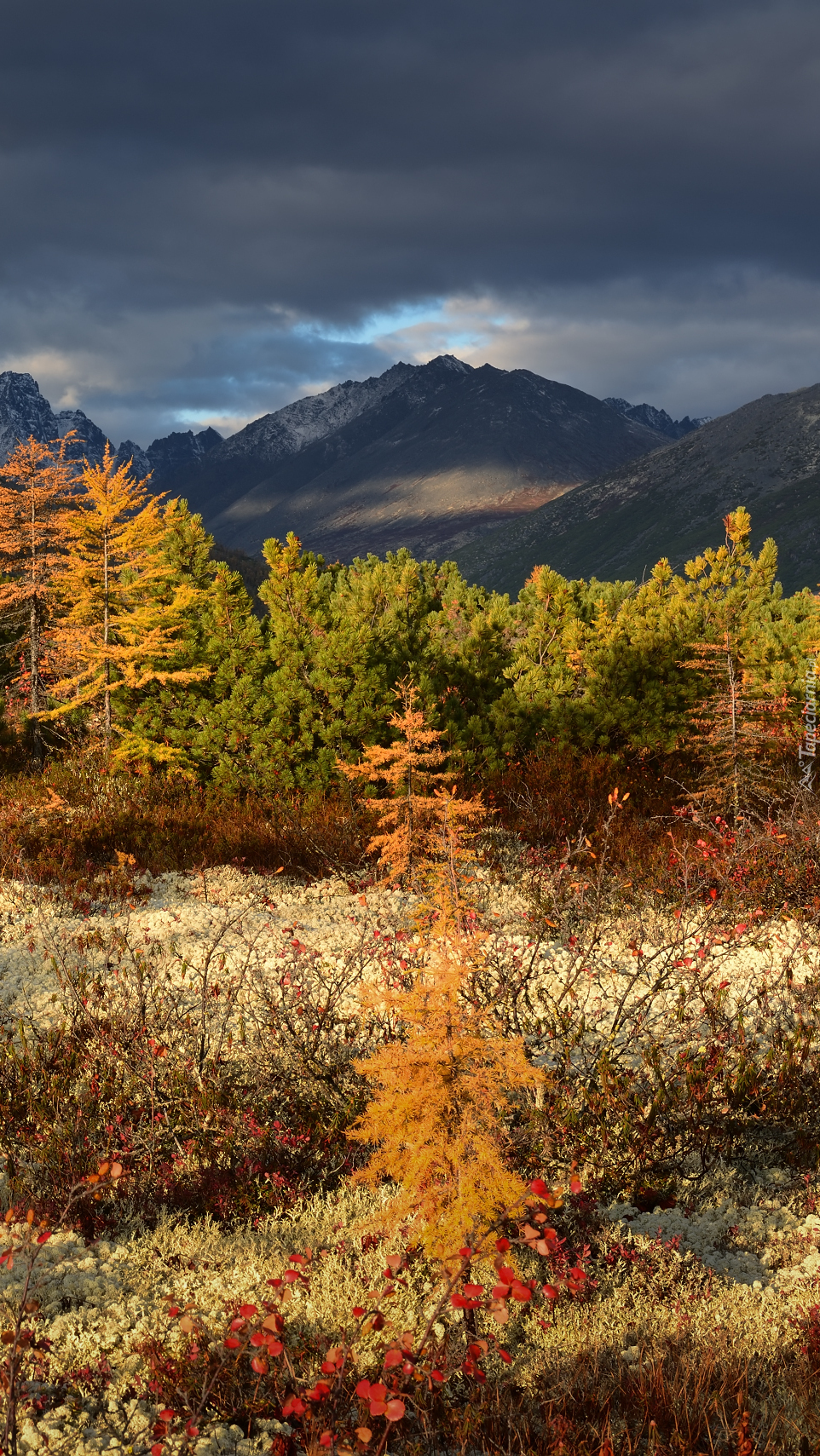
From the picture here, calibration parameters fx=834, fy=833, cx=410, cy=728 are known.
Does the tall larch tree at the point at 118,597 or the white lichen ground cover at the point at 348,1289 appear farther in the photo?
the tall larch tree at the point at 118,597

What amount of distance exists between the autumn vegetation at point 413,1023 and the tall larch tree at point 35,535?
1917 mm

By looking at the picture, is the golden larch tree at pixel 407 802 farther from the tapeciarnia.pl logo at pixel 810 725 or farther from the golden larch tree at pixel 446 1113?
the tapeciarnia.pl logo at pixel 810 725

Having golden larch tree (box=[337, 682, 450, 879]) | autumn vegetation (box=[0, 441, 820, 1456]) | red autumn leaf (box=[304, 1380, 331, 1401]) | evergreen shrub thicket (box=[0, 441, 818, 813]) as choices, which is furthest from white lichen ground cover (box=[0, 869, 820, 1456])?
evergreen shrub thicket (box=[0, 441, 818, 813])

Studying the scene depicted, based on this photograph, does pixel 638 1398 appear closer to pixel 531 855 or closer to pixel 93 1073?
pixel 93 1073

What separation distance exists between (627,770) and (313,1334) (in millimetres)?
10243

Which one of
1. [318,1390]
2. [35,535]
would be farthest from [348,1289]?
[35,535]

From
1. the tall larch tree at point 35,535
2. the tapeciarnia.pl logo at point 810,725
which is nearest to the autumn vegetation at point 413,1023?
the tapeciarnia.pl logo at point 810,725

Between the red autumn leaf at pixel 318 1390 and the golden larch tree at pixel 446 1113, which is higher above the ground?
the golden larch tree at pixel 446 1113

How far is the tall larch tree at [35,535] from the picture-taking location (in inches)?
622

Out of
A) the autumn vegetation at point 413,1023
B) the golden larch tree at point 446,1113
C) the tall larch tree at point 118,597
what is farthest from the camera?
the tall larch tree at point 118,597

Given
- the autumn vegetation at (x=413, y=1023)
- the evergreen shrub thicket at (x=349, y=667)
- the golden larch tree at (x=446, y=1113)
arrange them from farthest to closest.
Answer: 1. the evergreen shrub thicket at (x=349, y=667)
2. the golden larch tree at (x=446, y=1113)
3. the autumn vegetation at (x=413, y=1023)

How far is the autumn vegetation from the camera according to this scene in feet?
9.91

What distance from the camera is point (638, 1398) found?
114 inches

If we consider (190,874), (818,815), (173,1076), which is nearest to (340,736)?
(190,874)
